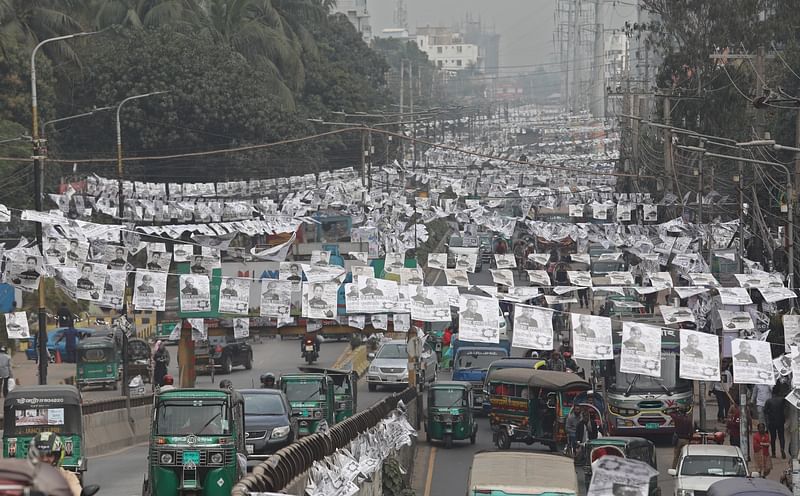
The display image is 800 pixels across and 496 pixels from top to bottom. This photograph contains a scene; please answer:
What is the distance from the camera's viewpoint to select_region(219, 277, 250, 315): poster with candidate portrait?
29.9m

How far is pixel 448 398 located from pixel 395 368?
39.4ft

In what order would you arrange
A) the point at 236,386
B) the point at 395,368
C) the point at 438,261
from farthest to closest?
1. the point at 395,368
2. the point at 236,386
3. the point at 438,261

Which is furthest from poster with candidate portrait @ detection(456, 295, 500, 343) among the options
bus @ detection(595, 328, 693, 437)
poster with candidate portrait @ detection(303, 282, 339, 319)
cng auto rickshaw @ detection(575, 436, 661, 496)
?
bus @ detection(595, 328, 693, 437)

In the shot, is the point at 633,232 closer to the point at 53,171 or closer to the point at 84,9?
the point at 53,171

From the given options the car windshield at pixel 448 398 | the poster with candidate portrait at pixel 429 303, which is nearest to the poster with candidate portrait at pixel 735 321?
the poster with candidate portrait at pixel 429 303

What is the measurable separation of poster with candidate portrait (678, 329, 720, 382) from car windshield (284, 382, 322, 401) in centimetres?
775

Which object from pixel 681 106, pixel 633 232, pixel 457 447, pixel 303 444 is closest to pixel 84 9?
pixel 681 106

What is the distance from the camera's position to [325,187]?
258 feet

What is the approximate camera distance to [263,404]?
25469 mm

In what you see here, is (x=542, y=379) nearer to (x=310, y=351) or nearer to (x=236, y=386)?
(x=236, y=386)

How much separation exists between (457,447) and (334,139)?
238 ft

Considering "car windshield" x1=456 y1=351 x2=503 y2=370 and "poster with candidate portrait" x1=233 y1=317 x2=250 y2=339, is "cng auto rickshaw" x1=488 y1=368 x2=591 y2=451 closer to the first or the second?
"poster with candidate portrait" x1=233 y1=317 x2=250 y2=339

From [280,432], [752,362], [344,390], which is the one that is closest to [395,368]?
[344,390]

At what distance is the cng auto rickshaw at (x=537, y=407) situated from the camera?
31469 millimetres
